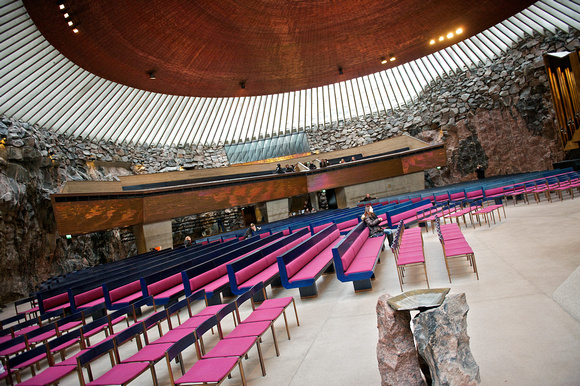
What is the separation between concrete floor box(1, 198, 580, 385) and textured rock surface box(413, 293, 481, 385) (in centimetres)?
52

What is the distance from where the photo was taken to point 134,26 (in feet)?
35.1

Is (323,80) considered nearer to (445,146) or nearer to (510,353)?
(445,146)

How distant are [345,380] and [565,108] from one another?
18590 millimetres

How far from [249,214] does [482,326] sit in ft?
73.9

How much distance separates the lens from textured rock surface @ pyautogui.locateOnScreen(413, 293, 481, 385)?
202 cm

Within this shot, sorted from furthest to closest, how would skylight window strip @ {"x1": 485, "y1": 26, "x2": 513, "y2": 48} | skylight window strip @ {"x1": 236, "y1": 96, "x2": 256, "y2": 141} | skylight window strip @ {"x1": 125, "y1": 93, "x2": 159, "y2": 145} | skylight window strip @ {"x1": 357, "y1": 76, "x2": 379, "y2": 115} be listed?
1. skylight window strip @ {"x1": 357, "y1": 76, "x2": 379, "y2": 115}
2. skylight window strip @ {"x1": 236, "y1": 96, "x2": 256, "y2": 141}
3. skylight window strip @ {"x1": 125, "y1": 93, "x2": 159, "y2": 145}
4. skylight window strip @ {"x1": 485, "y1": 26, "x2": 513, "y2": 48}

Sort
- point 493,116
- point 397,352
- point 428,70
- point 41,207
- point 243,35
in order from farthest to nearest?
point 428,70, point 493,116, point 41,207, point 243,35, point 397,352

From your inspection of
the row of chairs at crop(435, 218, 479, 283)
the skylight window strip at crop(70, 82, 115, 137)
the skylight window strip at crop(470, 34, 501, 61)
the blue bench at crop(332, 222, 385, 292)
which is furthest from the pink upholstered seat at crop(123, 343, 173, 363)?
the skylight window strip at crop(470, 34, 501, 61)

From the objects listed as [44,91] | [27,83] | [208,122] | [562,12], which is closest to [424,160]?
[562,12]

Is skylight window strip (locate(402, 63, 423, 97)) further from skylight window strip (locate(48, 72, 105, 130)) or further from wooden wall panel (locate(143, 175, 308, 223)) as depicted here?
skylight window strip (locate(48, 72, 105, 130))

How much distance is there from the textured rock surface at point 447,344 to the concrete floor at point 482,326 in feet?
1.69

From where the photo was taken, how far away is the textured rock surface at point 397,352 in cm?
225

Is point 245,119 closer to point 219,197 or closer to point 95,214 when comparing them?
point 219,197

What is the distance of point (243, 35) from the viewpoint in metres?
12.5
